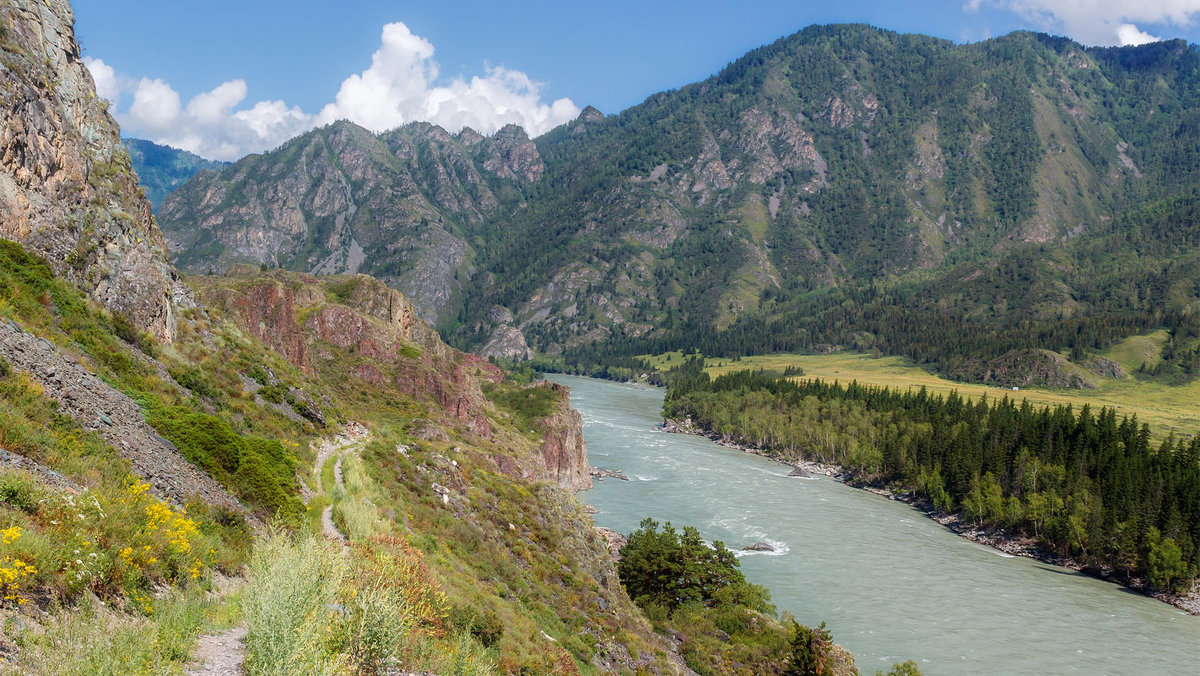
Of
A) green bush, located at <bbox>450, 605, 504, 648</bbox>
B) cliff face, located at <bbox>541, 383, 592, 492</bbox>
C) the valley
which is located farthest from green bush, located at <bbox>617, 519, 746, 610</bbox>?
cliff face, located at <bbox>541, 383, 592, 492</bbox>

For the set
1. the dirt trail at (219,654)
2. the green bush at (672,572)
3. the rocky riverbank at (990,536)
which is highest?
the dirt trail at (219,654)

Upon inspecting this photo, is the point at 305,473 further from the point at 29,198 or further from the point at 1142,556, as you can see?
the point at 1142,556

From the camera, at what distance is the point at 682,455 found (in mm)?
126875

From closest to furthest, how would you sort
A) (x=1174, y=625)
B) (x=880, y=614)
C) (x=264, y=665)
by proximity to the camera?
(x=264, y=665), (x=880, y=614), (x=1174, y=625)

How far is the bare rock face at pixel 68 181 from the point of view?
26.4 metres

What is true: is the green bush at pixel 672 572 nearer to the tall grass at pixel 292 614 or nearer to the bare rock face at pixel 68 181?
the bare rock face at pixel 68 181

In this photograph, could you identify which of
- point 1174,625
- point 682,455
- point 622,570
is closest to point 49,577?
point 622,570

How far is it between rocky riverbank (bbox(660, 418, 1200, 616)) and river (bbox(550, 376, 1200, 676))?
208cm

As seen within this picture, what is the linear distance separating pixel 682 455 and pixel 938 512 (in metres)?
45.8

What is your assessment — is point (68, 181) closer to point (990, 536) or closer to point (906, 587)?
point (906, 587)

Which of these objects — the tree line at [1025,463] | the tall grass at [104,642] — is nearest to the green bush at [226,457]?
the tall grass at [104,642]

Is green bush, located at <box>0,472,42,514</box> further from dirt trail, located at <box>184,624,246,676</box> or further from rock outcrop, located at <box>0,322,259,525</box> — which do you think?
rock outcrop, located at <box>0,322,259,525</box>

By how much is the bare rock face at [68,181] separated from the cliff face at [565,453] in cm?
5919

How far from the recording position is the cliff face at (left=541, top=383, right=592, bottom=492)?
90.2 m
